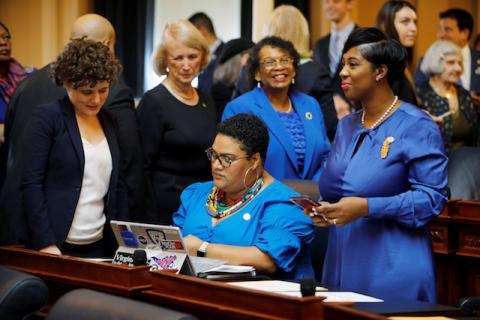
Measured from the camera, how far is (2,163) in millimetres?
5355

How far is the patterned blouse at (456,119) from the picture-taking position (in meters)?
6.23

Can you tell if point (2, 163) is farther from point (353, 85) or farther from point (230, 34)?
point (230, 34)

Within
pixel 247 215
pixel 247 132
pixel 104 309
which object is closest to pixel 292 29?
pixel 247 132

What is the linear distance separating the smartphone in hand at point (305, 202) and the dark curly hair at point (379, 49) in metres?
0.65

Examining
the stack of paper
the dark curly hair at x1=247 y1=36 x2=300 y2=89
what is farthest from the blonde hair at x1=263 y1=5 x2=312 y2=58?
the stack of paper

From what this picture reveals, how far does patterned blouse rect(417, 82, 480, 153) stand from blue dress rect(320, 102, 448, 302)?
2.64 m

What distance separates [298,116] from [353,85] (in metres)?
1.24

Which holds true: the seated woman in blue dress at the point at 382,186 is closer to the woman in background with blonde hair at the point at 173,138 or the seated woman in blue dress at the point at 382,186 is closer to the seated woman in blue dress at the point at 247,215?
the seated woman in blue dress at the point at 247,215

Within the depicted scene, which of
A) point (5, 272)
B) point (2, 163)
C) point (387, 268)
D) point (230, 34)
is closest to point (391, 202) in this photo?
point (387, 268)

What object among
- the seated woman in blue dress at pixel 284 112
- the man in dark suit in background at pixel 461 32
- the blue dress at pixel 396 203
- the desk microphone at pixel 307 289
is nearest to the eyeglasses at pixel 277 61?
the seated woman in blue dress at pixel 284 112

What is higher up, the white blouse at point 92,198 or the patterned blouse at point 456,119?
the patterned blouse at point 456,119

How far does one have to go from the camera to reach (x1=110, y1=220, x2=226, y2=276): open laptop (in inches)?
127

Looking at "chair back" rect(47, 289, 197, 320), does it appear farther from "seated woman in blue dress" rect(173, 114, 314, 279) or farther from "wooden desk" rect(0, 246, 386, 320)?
"seated woman in blue dress" rect(173, 114, 314, 279)

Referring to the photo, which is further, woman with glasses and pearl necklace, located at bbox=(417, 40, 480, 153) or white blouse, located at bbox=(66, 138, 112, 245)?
woman with glasses and pearl necklace, located at bbox=(417, 40, 480, 153)
